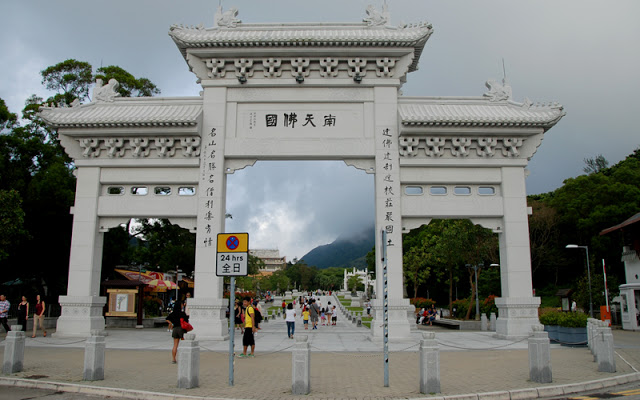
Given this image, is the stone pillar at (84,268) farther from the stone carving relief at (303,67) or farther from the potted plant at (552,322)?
the potted plant at (552,322)

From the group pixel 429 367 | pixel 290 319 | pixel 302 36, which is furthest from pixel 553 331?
pixel 302 36

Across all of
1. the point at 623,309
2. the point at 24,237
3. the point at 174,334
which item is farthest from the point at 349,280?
the point at 174,334

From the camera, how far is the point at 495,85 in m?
20.7

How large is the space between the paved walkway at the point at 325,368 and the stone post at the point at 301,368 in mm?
227

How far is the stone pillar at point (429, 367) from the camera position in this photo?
8523 millimetres

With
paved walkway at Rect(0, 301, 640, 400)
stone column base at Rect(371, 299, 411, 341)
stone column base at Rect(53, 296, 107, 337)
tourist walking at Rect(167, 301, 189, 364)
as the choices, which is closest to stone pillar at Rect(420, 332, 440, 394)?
paved walkway at Rect(0, 301, 640, 400)

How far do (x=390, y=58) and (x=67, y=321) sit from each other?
16.1m

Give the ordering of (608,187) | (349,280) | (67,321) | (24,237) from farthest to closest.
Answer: (349,280) → (608,187) → (24,237) → (67,321)

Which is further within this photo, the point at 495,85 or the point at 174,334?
the point at 495,85

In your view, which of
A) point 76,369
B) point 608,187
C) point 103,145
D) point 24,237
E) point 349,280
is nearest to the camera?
point 76,369

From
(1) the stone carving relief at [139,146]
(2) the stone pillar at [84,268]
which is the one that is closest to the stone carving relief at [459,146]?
(1) the stone carving relief at [139,146]

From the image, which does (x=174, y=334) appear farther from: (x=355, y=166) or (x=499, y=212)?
(x=499, y=212)

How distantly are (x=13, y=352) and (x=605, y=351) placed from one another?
42.2 feet

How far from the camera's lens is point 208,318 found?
17766 millimetres
